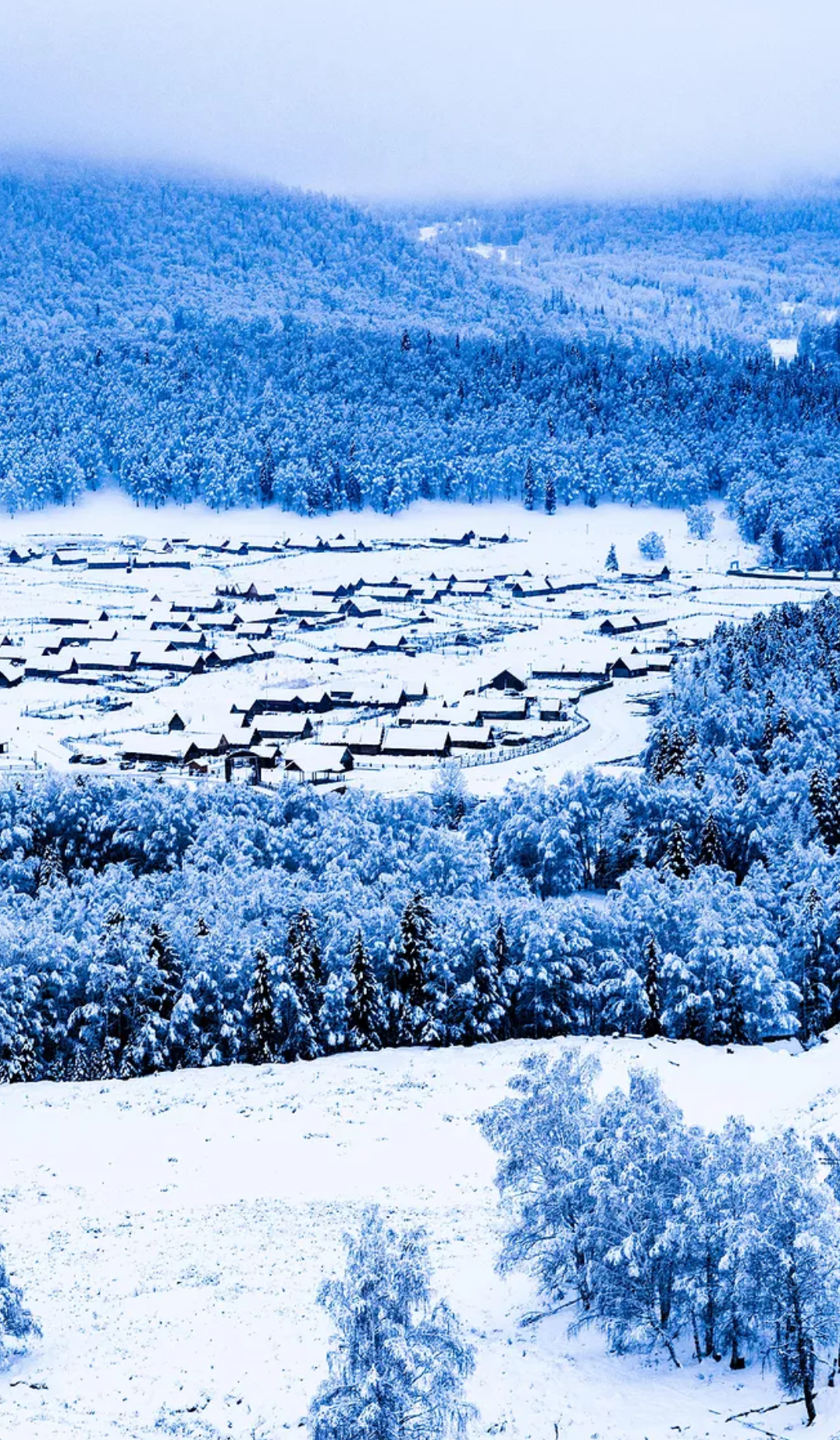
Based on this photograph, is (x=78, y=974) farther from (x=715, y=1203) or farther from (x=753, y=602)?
(x=753, y=602)

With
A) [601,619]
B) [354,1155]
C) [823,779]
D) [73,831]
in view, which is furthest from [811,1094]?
[601,619]

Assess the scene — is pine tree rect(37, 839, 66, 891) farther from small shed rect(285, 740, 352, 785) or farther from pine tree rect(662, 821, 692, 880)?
pine tree rect(662, 821, 692, 880)

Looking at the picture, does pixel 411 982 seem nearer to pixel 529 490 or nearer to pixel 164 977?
pixel 164 977

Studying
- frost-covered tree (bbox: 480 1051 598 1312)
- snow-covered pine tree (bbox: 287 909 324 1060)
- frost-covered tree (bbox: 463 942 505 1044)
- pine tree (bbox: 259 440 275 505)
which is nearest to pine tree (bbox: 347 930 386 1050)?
snow-covered pine tree (bbox: 287 909 324 1060)

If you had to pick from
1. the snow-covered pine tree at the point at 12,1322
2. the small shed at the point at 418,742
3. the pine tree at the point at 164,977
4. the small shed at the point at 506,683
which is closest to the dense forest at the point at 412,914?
the pine tree at the point at 164,977

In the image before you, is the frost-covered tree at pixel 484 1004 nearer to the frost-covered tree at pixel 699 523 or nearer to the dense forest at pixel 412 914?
the dense forest at pixel 412 914
